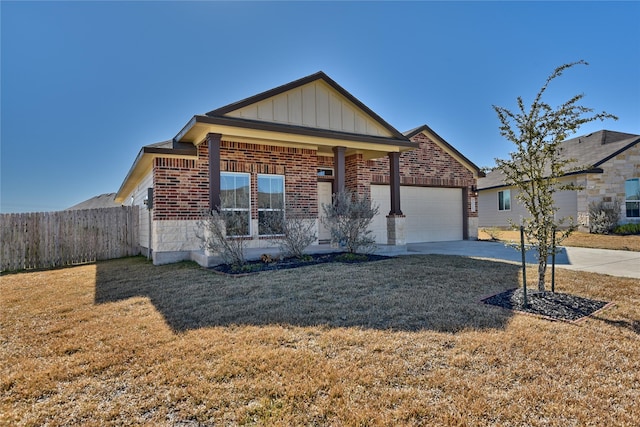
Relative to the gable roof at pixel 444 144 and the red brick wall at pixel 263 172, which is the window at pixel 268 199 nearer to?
the red brick wall at pixel 263 172

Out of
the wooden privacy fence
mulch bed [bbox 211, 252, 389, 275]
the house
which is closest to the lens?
mulch bed [bbox 211, 252, 389, 275]

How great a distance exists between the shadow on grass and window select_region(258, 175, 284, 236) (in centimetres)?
235

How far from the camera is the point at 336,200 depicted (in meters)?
8.52

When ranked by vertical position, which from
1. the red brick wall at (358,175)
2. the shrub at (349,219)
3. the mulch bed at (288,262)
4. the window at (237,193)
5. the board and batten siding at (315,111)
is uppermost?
the board and batten siding at (315,111)

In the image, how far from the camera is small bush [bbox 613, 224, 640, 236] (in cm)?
1475

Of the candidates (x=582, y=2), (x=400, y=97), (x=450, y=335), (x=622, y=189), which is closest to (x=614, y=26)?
(x=582, y=2)

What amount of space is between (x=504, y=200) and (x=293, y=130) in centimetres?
1725

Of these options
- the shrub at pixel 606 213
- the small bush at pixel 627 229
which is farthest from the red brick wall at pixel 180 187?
the small bush at pixel 627 229

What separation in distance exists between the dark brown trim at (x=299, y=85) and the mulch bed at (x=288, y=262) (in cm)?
349

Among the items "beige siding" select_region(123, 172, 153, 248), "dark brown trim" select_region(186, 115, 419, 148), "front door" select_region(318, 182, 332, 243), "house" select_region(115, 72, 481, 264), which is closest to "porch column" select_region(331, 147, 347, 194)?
"house" select_region(115, 72, 481, 264)

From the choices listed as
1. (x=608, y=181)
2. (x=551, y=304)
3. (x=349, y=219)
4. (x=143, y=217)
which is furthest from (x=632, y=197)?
(x=143, y=217)

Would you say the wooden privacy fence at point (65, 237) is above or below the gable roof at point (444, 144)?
below

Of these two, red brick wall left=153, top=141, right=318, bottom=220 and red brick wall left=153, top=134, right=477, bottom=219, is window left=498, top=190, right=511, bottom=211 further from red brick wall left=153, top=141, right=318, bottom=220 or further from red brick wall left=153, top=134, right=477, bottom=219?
red brick wall left=153, top=141, right=318, bottom=220

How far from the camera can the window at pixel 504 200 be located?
20.7m
